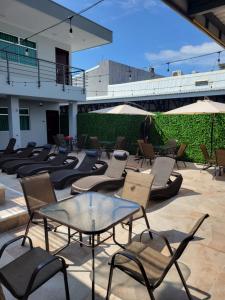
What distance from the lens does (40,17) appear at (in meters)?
12.0

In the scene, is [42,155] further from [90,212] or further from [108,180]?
[90,212]

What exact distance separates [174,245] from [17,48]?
43.5ft

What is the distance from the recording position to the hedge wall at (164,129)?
1019 cm

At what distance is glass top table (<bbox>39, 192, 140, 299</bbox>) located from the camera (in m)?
2.82

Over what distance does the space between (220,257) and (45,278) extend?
2504 millimetres

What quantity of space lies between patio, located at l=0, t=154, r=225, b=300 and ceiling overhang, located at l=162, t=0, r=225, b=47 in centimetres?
356

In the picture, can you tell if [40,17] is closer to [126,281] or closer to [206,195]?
[206,195]

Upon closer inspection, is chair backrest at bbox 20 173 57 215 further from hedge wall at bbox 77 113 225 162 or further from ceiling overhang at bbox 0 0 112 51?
ceiling overhang at bbox 0 0 112 51

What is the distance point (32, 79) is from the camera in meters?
13.5

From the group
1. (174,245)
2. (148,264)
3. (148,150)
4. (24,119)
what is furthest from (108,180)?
(24,119)

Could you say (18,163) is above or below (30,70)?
below

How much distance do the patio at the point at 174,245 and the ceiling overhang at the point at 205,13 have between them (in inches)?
140

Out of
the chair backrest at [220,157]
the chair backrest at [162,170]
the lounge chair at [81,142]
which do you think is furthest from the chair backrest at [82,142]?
the chair backrest at [220,157]

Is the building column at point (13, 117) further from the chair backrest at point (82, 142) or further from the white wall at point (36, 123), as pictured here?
the chair backrest at point (82, 142)
